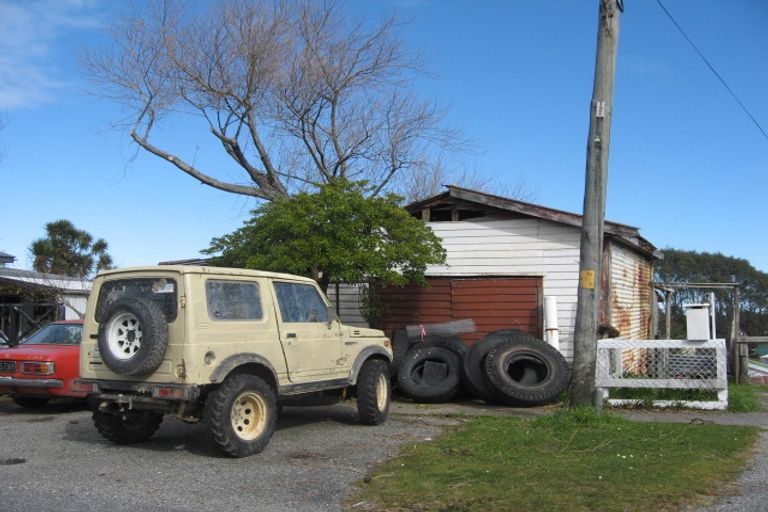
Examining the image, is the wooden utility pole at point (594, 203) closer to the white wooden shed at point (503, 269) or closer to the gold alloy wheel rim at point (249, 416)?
the white wooden shed at point (503, 269)

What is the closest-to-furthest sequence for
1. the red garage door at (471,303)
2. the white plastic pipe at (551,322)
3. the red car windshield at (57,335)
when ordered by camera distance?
the red car windshield at (57,335) < the white plastic pipe at (551,322) < the red garage door at (471,303)

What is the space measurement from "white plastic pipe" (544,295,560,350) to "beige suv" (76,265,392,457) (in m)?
5.85

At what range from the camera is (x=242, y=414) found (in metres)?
Answer: 7.71

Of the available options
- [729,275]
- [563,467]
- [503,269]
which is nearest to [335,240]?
[503,269]

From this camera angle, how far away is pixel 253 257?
12.0 metres

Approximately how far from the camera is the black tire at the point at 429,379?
1221 centimetres

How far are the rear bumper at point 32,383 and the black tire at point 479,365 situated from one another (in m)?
6.28

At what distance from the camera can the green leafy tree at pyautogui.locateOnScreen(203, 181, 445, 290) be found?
1206 cm

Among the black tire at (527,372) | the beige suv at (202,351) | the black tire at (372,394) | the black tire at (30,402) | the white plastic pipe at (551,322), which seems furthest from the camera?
the white plastic pipe at (551,322)

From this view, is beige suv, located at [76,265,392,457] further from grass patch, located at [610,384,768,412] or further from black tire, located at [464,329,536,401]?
grass patch, located at [610,384,768,412]

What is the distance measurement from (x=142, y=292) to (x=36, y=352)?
13.6 ft

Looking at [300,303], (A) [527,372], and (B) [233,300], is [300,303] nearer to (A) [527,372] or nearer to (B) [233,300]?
(B) [233,300]

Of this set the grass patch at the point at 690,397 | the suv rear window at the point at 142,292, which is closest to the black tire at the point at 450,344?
the grass patch at the point at 690,397

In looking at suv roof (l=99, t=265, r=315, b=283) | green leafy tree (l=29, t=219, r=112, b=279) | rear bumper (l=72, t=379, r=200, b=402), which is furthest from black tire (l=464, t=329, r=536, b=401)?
green leafy tree (l=29, t=219, r=112, b=279)
